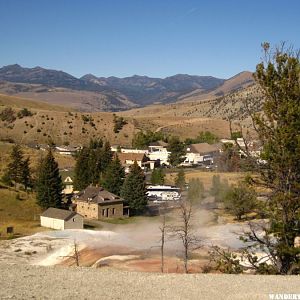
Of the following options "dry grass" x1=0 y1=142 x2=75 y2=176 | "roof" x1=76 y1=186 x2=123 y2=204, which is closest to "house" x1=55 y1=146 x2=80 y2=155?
"dry grass" x1=0 y1=142 x2=75 y2=176

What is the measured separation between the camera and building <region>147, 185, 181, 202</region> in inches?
2564

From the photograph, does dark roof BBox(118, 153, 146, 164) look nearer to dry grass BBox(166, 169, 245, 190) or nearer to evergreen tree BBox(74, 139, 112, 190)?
dry grass BBox(166, 169, 245, 190)

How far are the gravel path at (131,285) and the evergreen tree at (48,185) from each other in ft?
126

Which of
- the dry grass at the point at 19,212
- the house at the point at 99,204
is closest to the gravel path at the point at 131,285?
the dry grass at the point at 19,212

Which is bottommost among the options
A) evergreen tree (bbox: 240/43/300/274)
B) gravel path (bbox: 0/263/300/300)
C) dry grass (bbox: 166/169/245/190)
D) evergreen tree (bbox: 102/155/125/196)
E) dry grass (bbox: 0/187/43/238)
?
dry grass (bbox: 0/187/43/238)

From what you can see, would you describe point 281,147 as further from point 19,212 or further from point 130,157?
point 130,157

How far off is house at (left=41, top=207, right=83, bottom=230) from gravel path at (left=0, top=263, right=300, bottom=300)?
32.3 metres

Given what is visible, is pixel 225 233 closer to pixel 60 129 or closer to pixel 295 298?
pixel 295 298

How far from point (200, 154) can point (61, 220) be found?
59.7m

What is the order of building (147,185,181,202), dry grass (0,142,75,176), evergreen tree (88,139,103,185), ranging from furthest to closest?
1. dry grass (0,142,75,176)
2. building (147,185,181,202)
3. evergreen tree (88,139,103,185)

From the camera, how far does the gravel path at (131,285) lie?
12.9 m

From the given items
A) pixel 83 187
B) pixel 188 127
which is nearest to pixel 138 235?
pixel 83 187

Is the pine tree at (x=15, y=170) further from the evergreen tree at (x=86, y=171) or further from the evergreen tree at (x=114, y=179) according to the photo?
the evergreen tree at (x=114, y=179)

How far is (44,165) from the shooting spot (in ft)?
179
